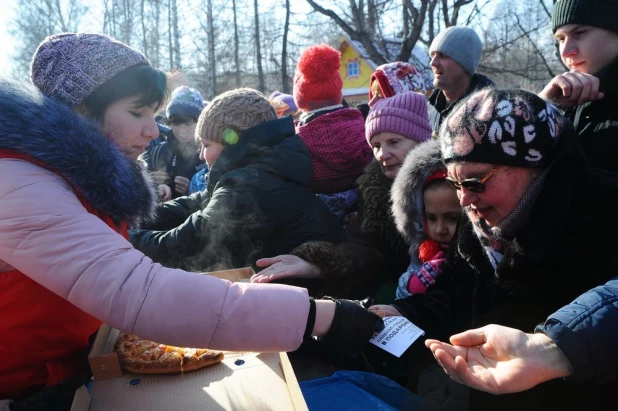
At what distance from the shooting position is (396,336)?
176cm

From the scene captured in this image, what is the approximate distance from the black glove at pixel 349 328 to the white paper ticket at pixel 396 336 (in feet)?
0.35

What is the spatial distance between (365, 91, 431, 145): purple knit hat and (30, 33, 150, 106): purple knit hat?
5.78ft

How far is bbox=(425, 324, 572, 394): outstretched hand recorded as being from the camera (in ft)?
3.77

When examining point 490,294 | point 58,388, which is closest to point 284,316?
point 58,388

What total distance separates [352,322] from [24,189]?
3.46 feet

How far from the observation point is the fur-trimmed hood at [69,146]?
1.37m

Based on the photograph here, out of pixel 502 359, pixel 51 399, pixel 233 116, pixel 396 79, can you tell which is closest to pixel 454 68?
pixel 396 79

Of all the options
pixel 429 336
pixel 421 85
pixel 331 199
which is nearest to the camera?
pixel 429 336

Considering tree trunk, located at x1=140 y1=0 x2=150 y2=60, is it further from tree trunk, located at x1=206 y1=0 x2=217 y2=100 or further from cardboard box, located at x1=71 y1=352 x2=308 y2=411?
cardboard box, located at x1=71 y1=352 x2=308 y2=411

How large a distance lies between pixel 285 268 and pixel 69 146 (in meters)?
1.24

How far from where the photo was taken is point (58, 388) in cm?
137

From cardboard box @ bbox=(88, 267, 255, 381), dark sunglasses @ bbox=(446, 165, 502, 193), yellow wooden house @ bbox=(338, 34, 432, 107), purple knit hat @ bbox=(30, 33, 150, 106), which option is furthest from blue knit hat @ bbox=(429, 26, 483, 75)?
yellow wooden house @ bbox=(338, 34, 432, 107)

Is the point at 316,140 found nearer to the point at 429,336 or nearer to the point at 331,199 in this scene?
the point at 331,199

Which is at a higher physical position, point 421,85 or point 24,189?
point 421,85
